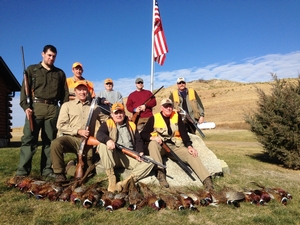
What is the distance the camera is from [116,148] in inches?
229

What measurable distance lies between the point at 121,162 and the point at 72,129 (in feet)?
4.37

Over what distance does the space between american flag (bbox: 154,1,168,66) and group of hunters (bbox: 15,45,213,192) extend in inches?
198

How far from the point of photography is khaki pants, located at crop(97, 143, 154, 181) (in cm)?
550

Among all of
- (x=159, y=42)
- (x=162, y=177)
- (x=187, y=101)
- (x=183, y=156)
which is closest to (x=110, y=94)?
(x=187, y=101)

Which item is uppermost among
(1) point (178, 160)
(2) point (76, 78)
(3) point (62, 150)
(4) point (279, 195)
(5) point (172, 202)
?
(2) point (76, 78)

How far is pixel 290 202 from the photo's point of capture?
542cm

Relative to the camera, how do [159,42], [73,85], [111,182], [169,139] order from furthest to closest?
[159,42] → [73,85] → [169,139] → [111,182]

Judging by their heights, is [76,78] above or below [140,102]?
above

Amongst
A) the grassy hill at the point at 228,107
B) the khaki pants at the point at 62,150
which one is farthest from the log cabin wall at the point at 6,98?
the grassy hill at the point at 228,107

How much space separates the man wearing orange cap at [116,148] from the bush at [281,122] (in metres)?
6.26

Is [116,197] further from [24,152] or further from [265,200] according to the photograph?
[265,200]

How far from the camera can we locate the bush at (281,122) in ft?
31.0

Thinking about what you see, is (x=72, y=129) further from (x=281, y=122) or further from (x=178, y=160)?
(x=281, y=122)

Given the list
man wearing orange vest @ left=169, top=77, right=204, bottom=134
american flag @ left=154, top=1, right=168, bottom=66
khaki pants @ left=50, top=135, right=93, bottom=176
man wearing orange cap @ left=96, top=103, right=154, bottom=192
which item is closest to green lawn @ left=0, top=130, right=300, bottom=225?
khaki pants @ left=50, top=135, right=93, bottom=176
